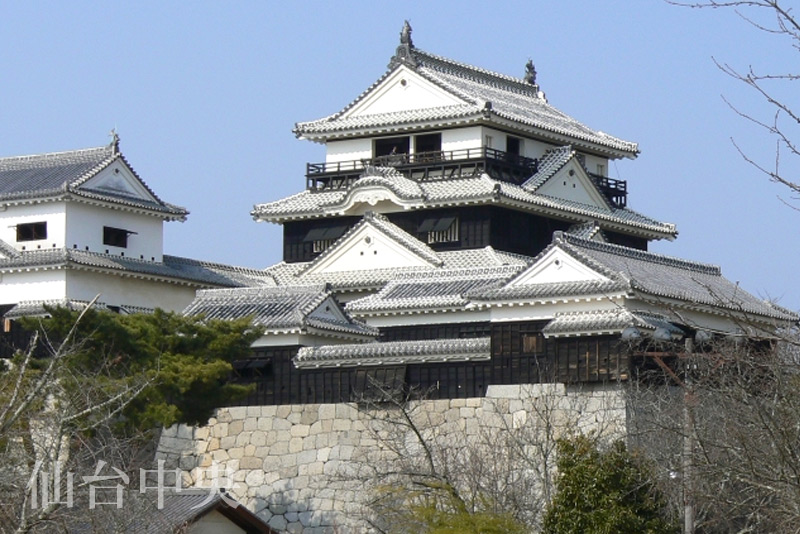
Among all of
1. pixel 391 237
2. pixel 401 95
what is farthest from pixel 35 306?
pixel 401 95

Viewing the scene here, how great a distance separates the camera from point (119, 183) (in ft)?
116

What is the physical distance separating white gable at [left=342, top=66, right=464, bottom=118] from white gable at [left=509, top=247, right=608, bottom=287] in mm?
10626

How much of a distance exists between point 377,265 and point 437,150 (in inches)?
152

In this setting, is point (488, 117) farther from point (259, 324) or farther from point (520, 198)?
point (259, 324)

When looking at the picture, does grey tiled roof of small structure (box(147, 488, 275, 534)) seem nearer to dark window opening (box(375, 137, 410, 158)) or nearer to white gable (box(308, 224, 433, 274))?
white gable (box(308, 224, 433, 274))

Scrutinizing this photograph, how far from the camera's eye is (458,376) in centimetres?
2764

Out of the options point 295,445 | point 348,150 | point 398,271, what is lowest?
point 295,445

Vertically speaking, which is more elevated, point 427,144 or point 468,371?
point 427,144

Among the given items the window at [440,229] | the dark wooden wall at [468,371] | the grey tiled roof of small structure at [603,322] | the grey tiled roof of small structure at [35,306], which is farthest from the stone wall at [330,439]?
the window at [440,229]

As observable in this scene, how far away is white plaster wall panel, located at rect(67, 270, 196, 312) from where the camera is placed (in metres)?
33.2

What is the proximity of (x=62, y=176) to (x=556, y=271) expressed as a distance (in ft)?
40.6

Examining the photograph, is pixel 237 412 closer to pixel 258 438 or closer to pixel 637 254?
pixel 258 438

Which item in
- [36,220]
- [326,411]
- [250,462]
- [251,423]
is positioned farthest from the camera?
[36,220]

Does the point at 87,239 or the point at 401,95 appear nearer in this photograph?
the point at 87,239
